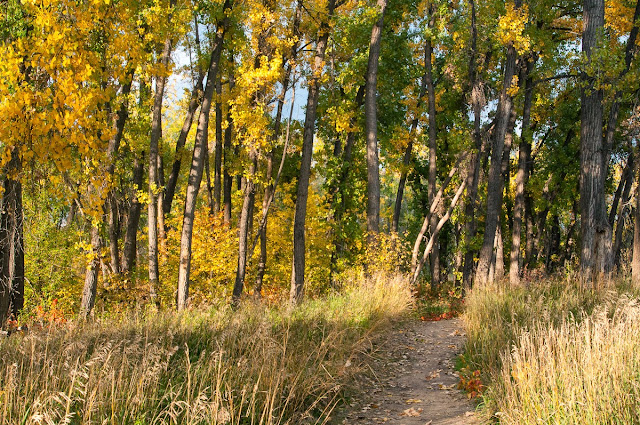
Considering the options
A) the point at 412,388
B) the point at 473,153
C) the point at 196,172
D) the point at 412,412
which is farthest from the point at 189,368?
the point at 473,153

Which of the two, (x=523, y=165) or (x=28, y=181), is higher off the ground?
(x=523, y=165)

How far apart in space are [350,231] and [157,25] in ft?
38.6

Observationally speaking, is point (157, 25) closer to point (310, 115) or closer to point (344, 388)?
point (310, 115)

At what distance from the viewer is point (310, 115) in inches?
566

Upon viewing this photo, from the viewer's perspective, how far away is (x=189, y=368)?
427cm

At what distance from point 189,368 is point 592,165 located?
939 centimetres

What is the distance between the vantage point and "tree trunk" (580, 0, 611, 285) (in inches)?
416

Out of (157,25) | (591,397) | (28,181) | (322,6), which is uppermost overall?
(322,6)

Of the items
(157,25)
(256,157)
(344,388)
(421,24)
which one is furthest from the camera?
(421,24)

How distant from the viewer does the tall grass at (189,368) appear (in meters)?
3.87

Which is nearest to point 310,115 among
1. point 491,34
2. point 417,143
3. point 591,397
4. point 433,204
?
point 491,34

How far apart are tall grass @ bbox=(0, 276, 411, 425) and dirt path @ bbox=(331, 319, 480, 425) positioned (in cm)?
39

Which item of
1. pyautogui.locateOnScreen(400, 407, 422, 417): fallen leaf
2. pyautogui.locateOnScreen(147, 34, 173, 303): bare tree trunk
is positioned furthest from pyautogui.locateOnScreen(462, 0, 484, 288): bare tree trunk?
pyautogui.locateOnScreen(400, 407, 422, 417): fallen leaf

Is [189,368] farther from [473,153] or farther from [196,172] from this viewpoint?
[473,153]
